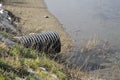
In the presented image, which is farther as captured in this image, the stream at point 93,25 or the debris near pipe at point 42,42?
the stream at point 93,25

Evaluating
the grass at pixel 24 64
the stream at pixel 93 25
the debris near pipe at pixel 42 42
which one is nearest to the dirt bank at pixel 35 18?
the stream at pixel 93 25

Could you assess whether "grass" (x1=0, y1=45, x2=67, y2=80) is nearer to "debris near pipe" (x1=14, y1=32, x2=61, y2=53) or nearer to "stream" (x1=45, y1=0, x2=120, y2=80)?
"debris near pipe" (x1=14, y1=32, x2=61, y2=53)

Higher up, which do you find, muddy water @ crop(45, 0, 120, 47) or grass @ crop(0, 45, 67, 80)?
grass @ crop(0, 45, 67, 80)

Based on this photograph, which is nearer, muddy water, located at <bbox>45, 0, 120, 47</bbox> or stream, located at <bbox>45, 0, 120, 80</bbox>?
stream, located at <bbox>45, 0, 120, 80</bbox>

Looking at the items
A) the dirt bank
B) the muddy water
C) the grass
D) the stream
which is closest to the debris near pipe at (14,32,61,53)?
the stream

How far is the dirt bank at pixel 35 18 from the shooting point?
44.2 feet

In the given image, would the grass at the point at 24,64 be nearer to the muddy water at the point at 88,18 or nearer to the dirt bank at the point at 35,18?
the dirt bank at the point at 35,18

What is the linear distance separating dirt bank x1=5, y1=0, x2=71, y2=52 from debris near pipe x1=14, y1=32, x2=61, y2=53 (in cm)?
149

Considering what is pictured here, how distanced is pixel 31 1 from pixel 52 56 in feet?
29.3

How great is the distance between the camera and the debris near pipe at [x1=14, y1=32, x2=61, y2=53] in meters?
9.84

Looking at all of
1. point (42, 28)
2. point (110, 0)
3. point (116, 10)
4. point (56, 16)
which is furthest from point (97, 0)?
point (42, 28)

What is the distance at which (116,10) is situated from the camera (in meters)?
17.0

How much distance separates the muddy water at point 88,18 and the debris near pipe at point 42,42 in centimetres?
241

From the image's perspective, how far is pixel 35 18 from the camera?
15750 mm
